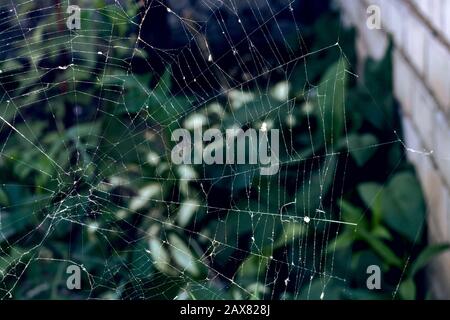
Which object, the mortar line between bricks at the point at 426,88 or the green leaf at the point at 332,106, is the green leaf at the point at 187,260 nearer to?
the green leaf at the point at 332,106

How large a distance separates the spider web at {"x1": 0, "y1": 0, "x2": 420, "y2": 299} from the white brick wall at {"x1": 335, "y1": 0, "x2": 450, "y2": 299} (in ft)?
0.62

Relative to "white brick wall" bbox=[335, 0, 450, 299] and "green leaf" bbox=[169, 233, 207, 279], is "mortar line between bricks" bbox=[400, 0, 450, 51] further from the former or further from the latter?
"green leaf" bbox=[169, 233, 207, 279]

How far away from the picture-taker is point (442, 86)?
215cm

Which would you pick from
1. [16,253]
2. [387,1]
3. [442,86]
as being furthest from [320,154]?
[16,253]

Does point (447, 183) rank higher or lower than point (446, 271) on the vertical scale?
higher

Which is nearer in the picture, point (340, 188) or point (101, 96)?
point (340, 188)

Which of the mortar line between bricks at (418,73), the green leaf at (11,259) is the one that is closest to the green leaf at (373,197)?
the mortar line between bricks at (418,73)

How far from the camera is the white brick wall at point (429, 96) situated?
2.13 metres

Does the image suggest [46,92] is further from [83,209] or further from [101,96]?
[83,209]

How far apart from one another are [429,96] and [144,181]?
774 millimetres

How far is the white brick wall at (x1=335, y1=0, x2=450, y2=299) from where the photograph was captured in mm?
2131

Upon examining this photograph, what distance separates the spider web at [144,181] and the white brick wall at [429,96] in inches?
7.4

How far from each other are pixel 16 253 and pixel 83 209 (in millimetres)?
249

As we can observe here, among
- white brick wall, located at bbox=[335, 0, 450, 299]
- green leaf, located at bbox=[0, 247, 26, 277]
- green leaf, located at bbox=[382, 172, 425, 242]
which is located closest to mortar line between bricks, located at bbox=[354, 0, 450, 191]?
white brick wall, located at bbox=[335, 0, 450, 299]
